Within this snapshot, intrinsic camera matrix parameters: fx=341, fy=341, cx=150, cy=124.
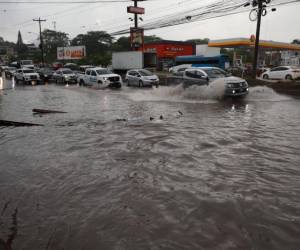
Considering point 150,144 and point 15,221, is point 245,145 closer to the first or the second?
point 150,144

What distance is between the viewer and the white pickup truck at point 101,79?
30.1 m

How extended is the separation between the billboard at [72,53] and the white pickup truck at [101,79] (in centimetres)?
4346

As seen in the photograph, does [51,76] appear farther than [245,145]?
Yes

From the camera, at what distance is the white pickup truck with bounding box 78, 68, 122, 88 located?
3014 cm

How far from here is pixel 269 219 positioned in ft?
16.3

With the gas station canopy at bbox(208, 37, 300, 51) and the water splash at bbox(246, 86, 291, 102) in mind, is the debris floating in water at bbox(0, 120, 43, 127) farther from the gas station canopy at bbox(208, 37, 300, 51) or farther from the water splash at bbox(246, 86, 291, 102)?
the gas station canopy at bbox(208, 37, 300, 51)

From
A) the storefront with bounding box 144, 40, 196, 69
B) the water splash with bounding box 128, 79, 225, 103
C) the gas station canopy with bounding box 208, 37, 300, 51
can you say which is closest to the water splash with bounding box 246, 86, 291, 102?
the water splash with bounding box 128, 79, 225, 103

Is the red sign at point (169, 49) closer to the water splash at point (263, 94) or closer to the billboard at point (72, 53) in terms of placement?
the billboard at point (72, 53)

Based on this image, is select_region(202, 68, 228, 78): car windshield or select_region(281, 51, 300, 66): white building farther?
select_region(281, 51, 300, 66): white building

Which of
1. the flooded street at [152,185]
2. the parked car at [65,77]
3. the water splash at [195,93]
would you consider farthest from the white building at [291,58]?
the flooded street at [152,185]

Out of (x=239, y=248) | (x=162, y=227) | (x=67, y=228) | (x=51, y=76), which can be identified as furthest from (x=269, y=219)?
(x=51, y=76)

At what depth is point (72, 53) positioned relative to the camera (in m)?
77.3

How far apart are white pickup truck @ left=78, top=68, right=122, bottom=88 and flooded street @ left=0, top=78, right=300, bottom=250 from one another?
17.7m

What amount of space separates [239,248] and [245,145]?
18.1 feet
